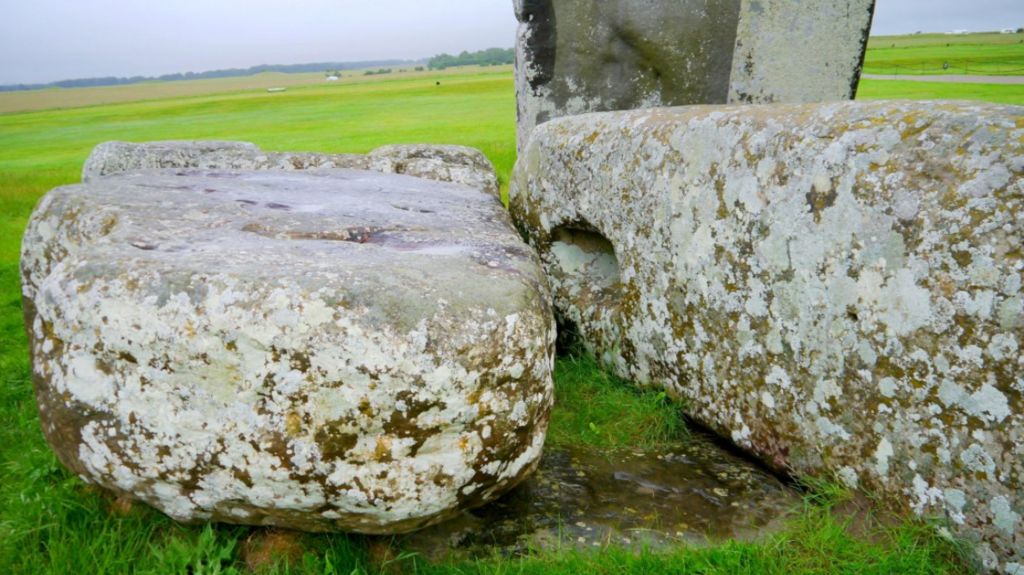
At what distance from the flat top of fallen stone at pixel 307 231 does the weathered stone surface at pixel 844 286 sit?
861 mm

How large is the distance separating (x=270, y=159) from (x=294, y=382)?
442cm

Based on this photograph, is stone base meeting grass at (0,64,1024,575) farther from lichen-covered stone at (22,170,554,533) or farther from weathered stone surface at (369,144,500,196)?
weathered stone surface at (369,144,500,196)

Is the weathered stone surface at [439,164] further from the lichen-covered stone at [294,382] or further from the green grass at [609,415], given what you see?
the lichen-covered stone at [294,382]

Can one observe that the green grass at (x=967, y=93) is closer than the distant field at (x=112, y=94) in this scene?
Yes

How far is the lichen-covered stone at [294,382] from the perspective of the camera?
2.37m

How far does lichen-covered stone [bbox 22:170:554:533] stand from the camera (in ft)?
7.76

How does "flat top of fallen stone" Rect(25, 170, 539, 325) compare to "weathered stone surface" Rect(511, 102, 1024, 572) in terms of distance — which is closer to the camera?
"weathered stone surface" Rect(511, 102, 1024, 572)

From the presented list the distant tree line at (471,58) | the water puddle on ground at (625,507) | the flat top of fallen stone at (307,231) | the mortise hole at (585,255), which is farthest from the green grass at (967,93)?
the distant tree line at (471,58)

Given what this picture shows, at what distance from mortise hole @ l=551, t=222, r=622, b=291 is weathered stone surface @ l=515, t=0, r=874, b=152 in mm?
2588

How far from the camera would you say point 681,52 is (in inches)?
276

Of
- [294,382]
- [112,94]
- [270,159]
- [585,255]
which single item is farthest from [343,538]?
[112,94]

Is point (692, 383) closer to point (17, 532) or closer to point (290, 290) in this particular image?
point (290, 290)

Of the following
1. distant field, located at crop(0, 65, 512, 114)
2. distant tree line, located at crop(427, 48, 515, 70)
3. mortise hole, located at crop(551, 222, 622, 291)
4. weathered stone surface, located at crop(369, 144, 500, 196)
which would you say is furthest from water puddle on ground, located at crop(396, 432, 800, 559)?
distant tree line, located at crop(427, 48, 515, 70)

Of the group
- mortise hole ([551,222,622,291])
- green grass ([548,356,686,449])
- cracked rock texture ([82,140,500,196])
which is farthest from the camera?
cracked rock texture ([82,140,500,196])
